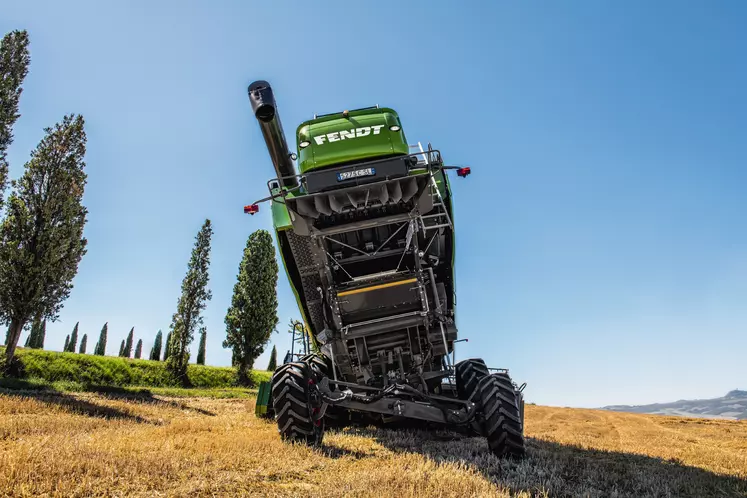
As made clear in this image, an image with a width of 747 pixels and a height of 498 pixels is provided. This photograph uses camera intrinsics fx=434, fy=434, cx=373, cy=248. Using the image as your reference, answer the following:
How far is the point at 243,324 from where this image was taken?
3275 centimetres

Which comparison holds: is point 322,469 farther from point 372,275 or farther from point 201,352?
point 201,352

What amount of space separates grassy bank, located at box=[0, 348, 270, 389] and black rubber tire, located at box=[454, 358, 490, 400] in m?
20.7

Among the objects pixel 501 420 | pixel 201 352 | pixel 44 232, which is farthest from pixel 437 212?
pixel 201 352

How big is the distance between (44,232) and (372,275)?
19791 mm

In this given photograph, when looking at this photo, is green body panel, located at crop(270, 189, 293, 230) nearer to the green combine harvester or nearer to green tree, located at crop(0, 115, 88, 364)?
the green combine harvester

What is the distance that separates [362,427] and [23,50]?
23.3m

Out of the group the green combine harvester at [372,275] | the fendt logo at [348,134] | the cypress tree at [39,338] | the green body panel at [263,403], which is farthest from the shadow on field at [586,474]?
the cypress tree at [39,338]

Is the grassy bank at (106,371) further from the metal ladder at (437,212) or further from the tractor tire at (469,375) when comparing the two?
the metal ladder at (437,212)

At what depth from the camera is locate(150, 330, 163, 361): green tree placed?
1709 inches

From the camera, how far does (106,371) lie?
28.2 metres

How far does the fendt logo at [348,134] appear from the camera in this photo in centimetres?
673

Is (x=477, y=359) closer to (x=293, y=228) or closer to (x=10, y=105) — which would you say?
(x=293, y=228)

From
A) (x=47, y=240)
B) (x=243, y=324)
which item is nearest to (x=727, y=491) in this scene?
(x=47, y=240)

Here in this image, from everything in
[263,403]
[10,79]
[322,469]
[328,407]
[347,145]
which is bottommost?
[263,403]
